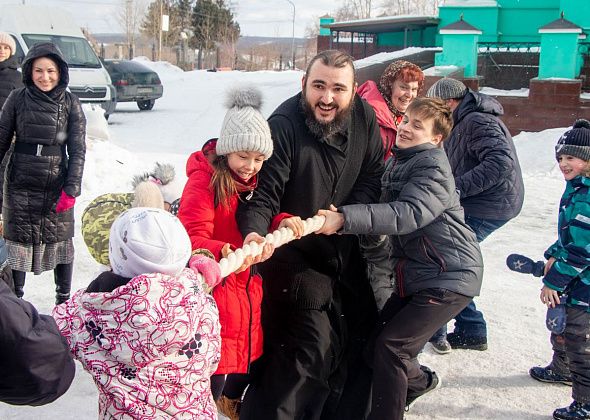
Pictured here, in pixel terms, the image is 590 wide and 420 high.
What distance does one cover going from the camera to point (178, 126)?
55.5 feet

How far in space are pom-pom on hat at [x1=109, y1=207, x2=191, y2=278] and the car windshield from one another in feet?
48.6

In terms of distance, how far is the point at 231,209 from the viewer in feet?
8.96

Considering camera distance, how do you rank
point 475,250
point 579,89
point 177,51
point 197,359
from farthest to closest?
point 177,51
point 579,89
point 475,250
point 197,359

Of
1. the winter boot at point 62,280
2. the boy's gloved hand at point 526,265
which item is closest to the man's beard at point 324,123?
the boy's gloved hand at point 526,265

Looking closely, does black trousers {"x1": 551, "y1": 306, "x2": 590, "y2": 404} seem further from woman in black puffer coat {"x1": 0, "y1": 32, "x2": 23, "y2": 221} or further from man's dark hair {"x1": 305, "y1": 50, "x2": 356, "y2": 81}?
woman in black puffer coat {"x1": 0, "y1": 32, "x2": 23, "y2": 221}

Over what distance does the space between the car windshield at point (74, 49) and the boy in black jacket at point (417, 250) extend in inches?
557

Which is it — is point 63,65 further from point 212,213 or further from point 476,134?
point 476,134

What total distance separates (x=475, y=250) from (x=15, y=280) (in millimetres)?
3206

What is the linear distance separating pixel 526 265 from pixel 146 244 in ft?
7.97

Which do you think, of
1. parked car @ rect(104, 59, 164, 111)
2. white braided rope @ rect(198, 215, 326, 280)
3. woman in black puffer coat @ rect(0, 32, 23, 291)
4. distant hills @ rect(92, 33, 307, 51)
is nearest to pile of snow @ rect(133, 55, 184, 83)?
parked car @ rect(104, 59, 164, 111)

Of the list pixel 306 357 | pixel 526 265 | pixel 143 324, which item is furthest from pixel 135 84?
pixel 143 324

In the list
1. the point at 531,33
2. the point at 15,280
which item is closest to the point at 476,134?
the point at 15,280

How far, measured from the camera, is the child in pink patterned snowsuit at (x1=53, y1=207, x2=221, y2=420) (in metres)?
1.86

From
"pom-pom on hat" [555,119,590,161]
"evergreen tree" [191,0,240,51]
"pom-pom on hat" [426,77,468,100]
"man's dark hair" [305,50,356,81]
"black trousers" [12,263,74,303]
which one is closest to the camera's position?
"man's dark hair" [305,50,356,81]
